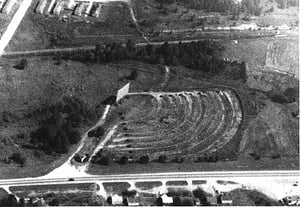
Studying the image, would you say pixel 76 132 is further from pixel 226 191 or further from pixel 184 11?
pixel 184 11

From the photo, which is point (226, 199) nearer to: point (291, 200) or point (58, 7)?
point (291, 200)

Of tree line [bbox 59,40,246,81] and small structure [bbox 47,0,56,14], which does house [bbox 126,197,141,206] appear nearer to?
tree line [bbox 59,40,246,81]

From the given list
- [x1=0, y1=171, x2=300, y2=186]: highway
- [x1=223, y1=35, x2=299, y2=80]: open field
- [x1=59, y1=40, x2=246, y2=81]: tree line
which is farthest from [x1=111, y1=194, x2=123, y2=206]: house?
[x1=223, y1=35, x2=299, y2=80]: open field

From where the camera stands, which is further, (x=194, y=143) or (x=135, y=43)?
(x=135, y=43)

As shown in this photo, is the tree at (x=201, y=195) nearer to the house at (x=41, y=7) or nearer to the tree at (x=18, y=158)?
the tree at (x=18, y=158)

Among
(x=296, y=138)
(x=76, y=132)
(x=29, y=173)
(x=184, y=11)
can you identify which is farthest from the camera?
(x=184, y=11)

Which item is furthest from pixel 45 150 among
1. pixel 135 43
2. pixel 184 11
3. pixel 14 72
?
pixel 184 11
